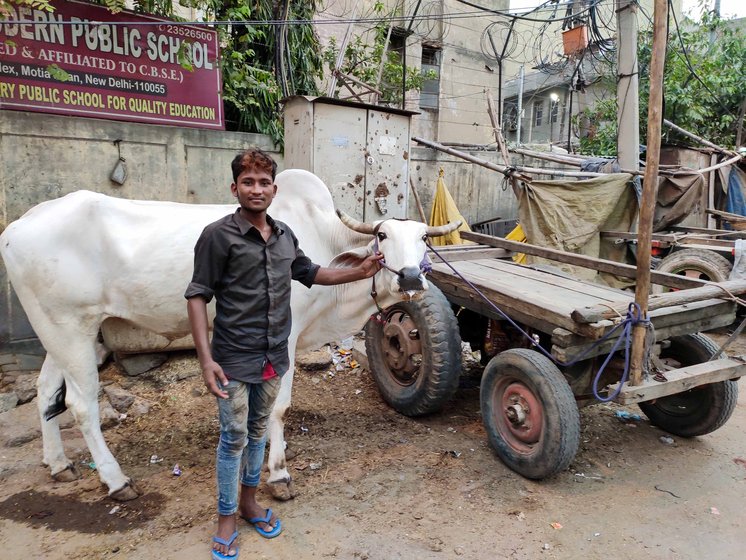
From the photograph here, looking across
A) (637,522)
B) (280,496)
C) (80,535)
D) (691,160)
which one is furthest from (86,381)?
(691,160)

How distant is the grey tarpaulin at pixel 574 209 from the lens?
23.2 feet

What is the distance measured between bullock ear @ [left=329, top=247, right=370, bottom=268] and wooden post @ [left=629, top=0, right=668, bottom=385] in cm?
152

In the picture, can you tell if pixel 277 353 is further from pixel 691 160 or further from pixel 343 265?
pixel 691 160

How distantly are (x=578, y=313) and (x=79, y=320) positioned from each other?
110 inches

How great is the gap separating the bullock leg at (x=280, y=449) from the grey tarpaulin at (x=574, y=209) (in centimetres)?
498

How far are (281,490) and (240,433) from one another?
2.55 feet

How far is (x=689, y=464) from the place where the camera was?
3592mm

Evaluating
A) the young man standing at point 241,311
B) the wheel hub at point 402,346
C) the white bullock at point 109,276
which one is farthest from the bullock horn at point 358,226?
the wheel hub at point 402,346

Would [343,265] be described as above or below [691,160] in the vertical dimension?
below

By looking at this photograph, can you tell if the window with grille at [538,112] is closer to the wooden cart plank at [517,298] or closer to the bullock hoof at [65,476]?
the wooden cart plank at [517,298]

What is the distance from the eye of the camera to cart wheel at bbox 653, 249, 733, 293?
625 cm

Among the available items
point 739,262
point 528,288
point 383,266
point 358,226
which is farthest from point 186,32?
point 739,262

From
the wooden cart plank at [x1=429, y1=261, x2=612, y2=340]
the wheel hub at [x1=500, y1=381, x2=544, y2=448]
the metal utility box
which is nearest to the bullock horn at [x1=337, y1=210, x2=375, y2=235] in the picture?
the wooden cart plank at [x1=429, y1=261, x2=612, y2=340]

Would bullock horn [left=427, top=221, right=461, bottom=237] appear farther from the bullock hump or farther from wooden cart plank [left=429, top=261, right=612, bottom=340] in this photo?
the bullock hump
